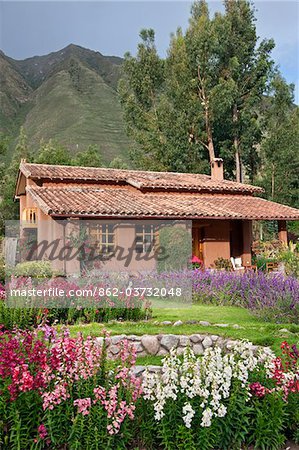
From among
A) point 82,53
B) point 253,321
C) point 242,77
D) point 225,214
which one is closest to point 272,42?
point 242,77

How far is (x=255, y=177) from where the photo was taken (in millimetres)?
35750

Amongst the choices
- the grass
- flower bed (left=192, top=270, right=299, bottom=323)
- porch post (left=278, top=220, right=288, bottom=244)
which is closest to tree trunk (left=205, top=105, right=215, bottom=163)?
porch post (left=278, top=220, right=288, bottom=244)

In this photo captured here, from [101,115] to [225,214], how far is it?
5442 centimetres

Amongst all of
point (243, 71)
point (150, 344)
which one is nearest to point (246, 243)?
point (150, 344)

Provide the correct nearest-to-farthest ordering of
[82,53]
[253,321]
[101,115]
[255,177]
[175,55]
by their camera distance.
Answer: [253,321], [175,55], [255,177], [101,115], [82,53]

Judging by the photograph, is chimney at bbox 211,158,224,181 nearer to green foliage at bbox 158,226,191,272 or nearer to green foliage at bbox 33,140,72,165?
green foliage at bbox 158,226,191,272

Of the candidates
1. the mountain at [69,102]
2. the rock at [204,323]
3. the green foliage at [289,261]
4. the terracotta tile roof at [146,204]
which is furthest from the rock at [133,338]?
the mountain at [69,102]

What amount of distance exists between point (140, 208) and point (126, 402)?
39.6ft

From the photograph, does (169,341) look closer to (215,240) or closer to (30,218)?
(215,240)

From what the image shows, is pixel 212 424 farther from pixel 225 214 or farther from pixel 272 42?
pixel 272 42

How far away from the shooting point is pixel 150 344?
269 inches

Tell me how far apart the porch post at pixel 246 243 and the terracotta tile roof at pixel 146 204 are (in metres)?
0.71

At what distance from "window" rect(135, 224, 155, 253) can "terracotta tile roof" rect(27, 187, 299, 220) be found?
0.84 meters

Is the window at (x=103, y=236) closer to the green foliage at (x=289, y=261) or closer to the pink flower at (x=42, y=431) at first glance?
the green foliage at (x=289, y=261)
